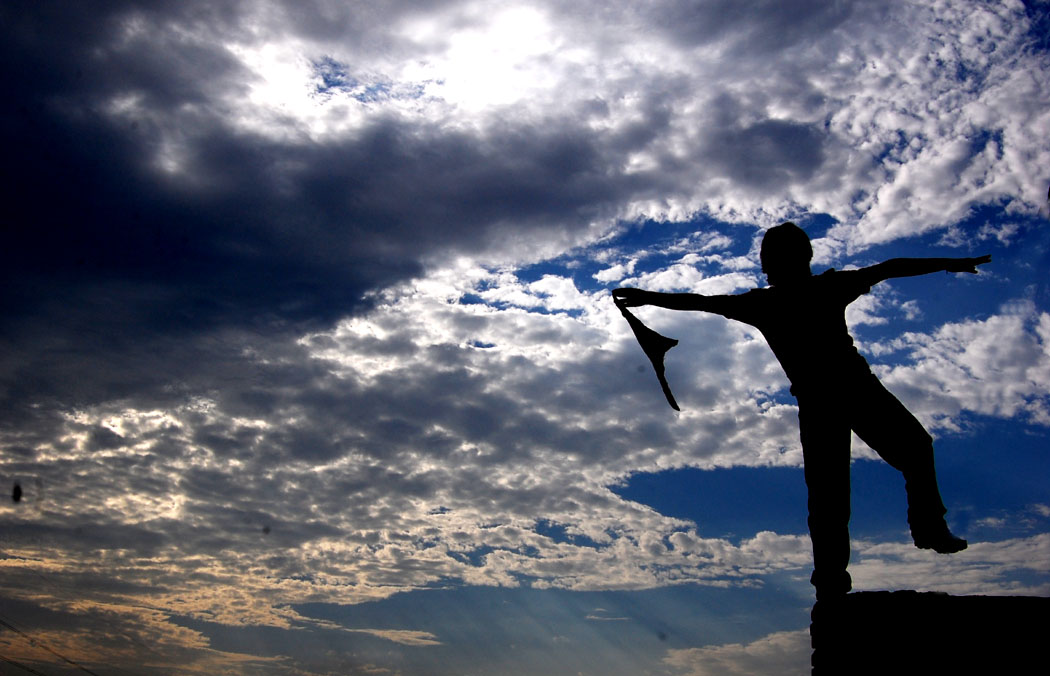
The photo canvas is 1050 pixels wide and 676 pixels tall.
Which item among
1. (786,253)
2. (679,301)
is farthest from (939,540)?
(679,301)

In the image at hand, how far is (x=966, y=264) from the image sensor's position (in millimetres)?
6027

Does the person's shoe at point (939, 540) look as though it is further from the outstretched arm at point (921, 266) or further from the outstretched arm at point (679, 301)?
the outstretched arm at point (679, 301)

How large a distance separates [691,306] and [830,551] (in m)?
2.33

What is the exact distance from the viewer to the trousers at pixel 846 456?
5918mm

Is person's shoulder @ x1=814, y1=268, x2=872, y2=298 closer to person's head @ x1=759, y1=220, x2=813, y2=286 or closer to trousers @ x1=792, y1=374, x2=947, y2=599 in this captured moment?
person's head @ x1=759, y1=220, x2=813, y2=286

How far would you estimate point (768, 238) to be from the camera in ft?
21.4

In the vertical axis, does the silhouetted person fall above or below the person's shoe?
above

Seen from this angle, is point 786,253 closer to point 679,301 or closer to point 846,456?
point 679,301

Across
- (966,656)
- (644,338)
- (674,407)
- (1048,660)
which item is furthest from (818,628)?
(644,338)

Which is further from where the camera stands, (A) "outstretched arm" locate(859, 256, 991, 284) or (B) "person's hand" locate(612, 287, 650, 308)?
(B) "person's hand" locate(612, 287, 650, 308)

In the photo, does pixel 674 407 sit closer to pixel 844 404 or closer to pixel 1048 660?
pixel 844 404

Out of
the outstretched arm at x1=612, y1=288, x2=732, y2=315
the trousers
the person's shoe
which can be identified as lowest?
the person's shoe

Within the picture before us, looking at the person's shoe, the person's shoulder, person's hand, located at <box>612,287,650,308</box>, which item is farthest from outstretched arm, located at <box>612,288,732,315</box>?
the person's shoe

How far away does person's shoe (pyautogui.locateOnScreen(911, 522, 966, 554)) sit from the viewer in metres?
5.86
